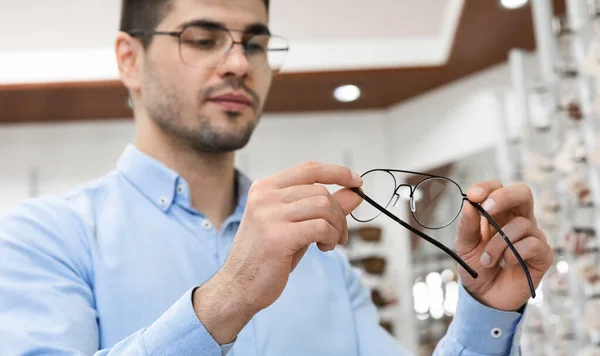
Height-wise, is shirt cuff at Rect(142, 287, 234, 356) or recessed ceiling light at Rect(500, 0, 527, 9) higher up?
recessed ceiling light at Rect(500, 0, 527, 9)

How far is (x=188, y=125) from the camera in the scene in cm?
130

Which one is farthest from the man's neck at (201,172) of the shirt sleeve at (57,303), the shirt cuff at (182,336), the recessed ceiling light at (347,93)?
the recessed ceiling light at (347,93)

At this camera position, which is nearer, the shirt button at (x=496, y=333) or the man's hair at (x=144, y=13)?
the shirt button at (x=496, y=333)

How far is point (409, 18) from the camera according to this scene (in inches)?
186

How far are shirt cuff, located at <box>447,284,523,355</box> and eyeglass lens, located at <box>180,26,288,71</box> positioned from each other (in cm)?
59

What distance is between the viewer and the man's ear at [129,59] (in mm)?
1460

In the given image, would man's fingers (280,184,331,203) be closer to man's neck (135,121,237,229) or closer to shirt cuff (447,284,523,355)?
shirt cuff (447,284,523,355)

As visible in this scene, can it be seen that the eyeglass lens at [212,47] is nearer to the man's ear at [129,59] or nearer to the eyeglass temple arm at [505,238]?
the man's ear at [129,59]

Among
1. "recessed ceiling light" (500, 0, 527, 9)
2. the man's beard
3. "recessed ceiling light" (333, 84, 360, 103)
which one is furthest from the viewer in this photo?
"recessed ceiling light" (333, 84, 360, 103)

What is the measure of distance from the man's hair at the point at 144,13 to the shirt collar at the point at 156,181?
0.25 m

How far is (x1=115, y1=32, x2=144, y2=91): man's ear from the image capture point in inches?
57.5

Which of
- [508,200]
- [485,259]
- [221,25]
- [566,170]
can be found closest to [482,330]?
[485,259]

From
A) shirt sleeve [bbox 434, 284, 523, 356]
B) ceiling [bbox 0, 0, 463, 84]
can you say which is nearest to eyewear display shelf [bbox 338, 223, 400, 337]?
ceiling [bbox 0, 0, 463, 84]

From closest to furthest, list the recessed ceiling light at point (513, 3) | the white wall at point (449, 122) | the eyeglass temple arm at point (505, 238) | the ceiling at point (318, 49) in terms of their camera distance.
→ 1. the eyeglass temple arm at point (505, 238)
2. the recessed ceiling light at point (513, 3)
3. the ceiling at point (318, 49)
4. the white wall at point (449, 122)
